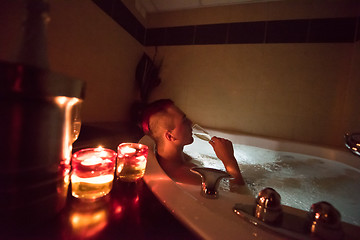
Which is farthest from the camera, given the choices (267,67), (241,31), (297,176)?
(241,31)

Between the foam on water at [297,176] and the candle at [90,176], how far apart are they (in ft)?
2.26

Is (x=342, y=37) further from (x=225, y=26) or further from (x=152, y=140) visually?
(x=152, y=140)

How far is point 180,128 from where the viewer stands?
0.88 meters

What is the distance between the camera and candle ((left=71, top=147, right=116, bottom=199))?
34 centimetres

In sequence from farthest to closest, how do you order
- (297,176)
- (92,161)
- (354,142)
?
(297,176) → (354,142) → (92,161)

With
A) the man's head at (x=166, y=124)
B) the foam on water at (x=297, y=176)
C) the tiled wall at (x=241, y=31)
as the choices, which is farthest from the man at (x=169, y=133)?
the tiled wall at (x=241, y=31)

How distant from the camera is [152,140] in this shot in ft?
3.08

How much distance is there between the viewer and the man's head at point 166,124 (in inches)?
34.2

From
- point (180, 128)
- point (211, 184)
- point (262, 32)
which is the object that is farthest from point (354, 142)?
point (262, 32)

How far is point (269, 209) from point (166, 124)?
616 mm

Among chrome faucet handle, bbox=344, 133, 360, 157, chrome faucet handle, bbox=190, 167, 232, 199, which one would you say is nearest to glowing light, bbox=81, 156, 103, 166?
chrome faucet handle, bbox=190, 167, 232, 199

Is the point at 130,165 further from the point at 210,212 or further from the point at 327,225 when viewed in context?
the point at 327,225

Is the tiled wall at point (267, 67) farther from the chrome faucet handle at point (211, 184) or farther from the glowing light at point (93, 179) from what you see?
Result: the glowing light at point (93, 179)

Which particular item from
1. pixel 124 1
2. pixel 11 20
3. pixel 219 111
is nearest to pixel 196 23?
pixel 124 1
